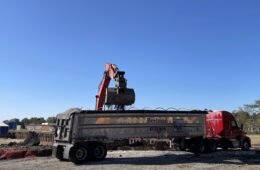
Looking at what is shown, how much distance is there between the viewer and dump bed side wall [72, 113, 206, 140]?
71.2 ft

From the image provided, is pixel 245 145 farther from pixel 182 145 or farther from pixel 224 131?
pixel 182 145

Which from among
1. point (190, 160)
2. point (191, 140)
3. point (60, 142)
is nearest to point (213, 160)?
point (190, 160)

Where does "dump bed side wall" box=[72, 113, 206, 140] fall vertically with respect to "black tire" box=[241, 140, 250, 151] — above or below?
above

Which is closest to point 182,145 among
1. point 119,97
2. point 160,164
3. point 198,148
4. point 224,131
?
point 198,148

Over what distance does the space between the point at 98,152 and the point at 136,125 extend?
2.80 m

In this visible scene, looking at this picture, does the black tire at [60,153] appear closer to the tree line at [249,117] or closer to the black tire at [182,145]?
the black tire at [182,145]

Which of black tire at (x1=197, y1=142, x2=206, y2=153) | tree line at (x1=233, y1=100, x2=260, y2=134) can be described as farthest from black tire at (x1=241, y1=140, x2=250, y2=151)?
tree line at (x1=233, y1=100, x2=260, y2=134)

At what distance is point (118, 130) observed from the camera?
22516mm

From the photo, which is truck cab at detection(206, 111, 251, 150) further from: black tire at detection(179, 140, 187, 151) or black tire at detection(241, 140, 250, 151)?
black tire at detection(179, 140, 187, 151)

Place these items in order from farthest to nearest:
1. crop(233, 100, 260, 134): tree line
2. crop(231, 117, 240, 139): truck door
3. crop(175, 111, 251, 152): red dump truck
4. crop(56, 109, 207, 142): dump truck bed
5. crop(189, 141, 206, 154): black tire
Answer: crop(233, 100, 260, 134): tree line
crop(231, 117, 240, 139): truck door
crop(175, 111, 251, 152): red dump truck
crop(189, 141, 206, 154): black tire
crop(56, 109, 207, 142): dump truck bed

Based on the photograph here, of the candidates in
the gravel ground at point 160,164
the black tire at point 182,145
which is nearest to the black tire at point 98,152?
the gravel ground at point 160,164

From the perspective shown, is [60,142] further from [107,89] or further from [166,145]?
[166,145]

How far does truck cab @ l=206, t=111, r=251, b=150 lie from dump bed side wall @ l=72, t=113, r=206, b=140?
3.41m

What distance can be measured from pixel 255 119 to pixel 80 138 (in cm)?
8301
